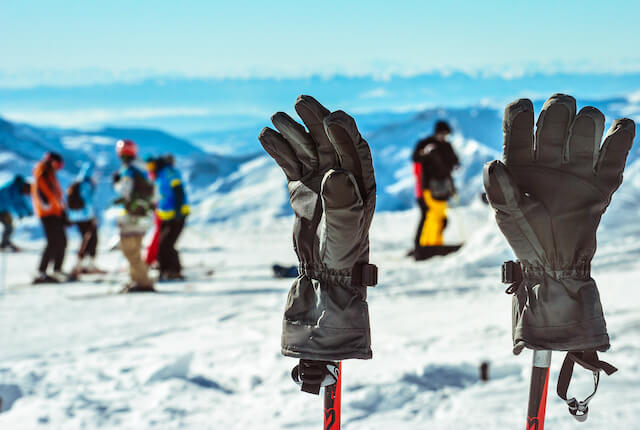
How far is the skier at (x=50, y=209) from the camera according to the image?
9602 mm

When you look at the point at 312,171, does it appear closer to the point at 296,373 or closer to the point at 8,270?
the point at 296,373

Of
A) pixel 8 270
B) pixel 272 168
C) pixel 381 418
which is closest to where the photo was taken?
pixel 381 418

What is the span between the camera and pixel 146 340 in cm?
628

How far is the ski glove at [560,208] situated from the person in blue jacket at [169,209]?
6.96m

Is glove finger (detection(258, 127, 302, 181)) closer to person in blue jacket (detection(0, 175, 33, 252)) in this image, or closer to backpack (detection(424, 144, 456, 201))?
backpack (detection(424, 144, 456, 201))

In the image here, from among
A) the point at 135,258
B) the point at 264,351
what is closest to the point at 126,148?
the point at 135,258

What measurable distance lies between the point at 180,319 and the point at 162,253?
8.77 ft

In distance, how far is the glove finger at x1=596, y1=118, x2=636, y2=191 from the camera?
252cm

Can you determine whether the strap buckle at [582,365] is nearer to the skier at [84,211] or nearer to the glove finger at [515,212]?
the glove finger at [515,212]

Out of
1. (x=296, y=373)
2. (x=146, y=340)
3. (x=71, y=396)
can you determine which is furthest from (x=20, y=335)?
(x=296, y=373)

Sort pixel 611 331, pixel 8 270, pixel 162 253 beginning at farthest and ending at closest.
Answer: pixel 8 270 → pixel 162 253 → pixel 611 331

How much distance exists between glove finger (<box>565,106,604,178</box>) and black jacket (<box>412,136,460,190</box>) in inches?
276

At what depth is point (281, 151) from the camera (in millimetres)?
2572

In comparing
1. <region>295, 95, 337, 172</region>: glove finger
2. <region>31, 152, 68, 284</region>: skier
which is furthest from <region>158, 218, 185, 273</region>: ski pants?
<region>295, 95, 337, 172</region>: glove finger
